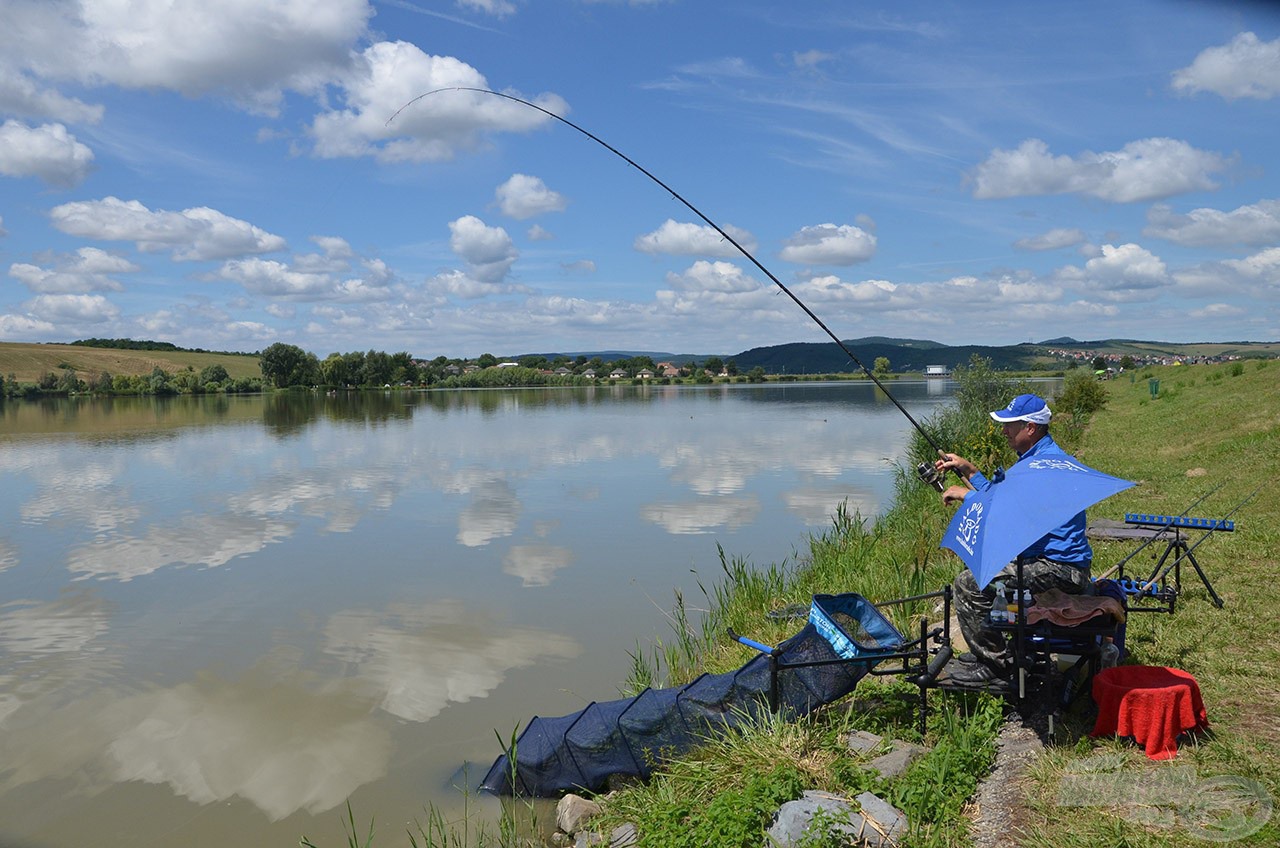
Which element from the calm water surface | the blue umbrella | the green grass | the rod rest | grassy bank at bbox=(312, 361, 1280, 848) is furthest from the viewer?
the calm water surface

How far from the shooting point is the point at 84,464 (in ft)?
87.0

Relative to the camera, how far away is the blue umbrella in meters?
4.05

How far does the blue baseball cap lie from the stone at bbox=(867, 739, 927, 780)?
1873 millimetres

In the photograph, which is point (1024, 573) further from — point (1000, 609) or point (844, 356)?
point (844, 356)

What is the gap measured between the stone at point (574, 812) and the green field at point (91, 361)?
355 ft

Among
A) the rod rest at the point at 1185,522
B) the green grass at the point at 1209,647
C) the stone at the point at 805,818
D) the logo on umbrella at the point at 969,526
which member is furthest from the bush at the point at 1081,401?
the stone at the point at 805,818

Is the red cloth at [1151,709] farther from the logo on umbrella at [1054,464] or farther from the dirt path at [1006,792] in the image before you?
the logo on umbrella at [1054,464]

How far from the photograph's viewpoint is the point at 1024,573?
15.5ft

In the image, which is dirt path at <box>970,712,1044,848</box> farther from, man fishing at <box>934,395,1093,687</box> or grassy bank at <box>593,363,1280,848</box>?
man fishing at <box>934,395,1093,687</box>

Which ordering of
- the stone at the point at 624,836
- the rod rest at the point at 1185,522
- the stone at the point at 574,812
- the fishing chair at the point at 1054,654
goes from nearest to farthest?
the fishing chair at the point at 1054,654 < the stone at the point at 624,836 < the stone at the point at 574,812 < the rod rest at the point at 1185,522

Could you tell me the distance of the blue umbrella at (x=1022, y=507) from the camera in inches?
160

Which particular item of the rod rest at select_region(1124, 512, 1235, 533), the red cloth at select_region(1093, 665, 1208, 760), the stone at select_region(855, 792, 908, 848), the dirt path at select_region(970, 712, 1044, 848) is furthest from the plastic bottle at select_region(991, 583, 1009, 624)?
the rod rest at select_region(1124, 512, 1235, 533)

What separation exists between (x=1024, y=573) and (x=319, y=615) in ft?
27.8

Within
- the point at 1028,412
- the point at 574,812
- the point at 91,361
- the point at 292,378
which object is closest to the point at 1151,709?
the point at 1028,412
